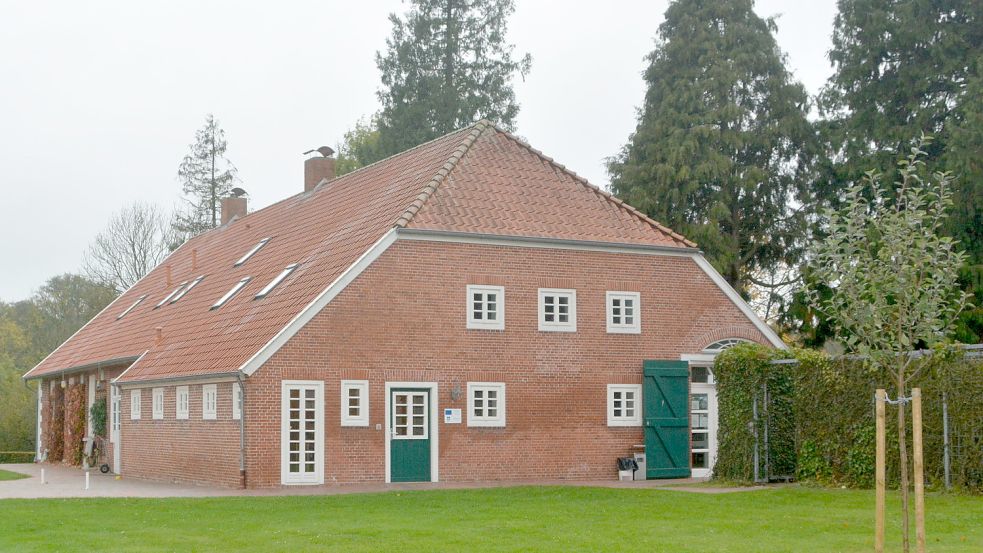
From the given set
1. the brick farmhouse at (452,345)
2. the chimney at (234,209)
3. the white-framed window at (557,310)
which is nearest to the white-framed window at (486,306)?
the brick farmhouse at (452,345)

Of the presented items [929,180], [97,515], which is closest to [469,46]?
[929,180]

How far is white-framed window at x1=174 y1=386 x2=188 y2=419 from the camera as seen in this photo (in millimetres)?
27250

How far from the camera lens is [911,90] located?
36594 millimetres

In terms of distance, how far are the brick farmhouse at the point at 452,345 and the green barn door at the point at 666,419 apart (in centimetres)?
4

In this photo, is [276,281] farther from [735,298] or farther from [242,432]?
[735,298]

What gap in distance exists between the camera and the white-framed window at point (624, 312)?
2742 cm

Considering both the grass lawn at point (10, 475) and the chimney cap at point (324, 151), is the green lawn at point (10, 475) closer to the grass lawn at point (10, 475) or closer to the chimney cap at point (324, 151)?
the grass lawn at point (10, 475)

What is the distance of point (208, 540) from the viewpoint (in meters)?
15.5

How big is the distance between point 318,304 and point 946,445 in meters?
11.3

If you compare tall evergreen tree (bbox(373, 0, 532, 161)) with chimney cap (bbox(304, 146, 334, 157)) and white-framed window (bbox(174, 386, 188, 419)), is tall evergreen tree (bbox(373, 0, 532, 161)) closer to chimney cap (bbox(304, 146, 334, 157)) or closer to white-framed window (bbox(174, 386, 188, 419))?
chimney cap (bbox(304, 146, 334, 157))

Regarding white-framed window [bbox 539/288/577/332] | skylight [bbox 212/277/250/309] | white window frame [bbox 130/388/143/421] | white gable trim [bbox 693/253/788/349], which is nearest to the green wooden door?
white-framed window [bbox 539/288/577/332]

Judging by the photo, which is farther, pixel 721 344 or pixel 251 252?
pixel 251 252

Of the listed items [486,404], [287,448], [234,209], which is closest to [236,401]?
[287,448]

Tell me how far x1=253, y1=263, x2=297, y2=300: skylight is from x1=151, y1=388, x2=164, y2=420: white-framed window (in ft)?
11.3
